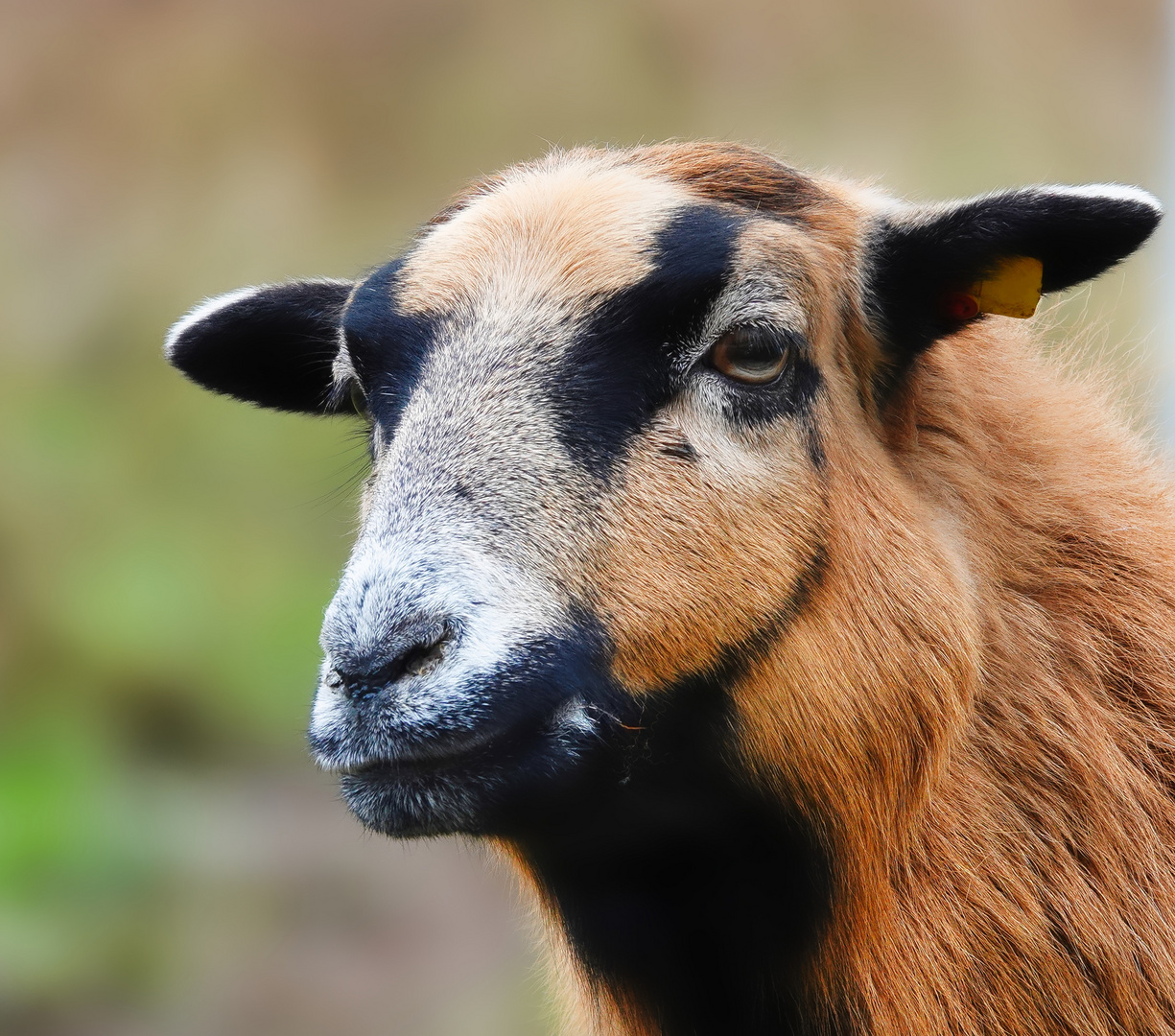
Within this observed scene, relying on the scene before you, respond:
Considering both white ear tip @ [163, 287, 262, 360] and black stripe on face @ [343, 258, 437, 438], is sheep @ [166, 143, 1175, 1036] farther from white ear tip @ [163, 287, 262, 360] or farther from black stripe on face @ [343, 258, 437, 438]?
white ear tip @ [163, 287, 262, 360]

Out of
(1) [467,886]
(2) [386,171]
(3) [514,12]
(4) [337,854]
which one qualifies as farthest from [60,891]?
(3) [514,12]

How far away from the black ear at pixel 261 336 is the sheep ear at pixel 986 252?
197 cm

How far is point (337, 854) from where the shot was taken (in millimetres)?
11258

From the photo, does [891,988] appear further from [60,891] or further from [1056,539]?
[60,891]

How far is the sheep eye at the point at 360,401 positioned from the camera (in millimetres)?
4410

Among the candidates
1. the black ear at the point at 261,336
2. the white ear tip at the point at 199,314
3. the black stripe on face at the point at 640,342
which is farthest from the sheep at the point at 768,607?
the white ear tip at the point at 199,314

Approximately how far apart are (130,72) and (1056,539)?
11478 mm

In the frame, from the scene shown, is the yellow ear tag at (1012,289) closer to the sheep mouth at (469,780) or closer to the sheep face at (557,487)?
the sheep face at (557,487)

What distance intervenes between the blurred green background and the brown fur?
6.65 meters

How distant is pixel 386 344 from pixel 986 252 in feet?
6.01

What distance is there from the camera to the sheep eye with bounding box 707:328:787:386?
3.73 metres

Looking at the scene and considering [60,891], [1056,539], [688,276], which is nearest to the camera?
[688,276]

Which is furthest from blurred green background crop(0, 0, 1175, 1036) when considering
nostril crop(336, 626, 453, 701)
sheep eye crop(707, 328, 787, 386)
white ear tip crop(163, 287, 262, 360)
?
nostril crop(336, 626, 453, 701)

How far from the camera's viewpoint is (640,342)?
3.70 m
